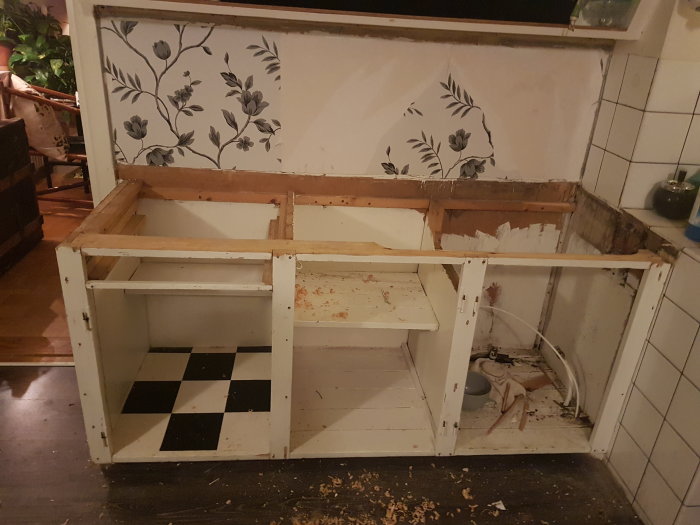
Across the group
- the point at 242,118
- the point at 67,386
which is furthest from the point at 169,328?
the point at 242,118

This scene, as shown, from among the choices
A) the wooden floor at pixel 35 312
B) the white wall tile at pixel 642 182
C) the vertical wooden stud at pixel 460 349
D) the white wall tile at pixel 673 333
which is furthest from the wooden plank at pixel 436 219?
the wooden floor at pixel 35 312

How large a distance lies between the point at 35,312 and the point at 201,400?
109 cm

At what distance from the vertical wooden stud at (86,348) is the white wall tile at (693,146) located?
183 centimetres

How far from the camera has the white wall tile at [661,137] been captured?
5.51 feet

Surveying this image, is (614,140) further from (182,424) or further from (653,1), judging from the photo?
(182,424)

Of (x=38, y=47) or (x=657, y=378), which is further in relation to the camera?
(x=38, y=47)

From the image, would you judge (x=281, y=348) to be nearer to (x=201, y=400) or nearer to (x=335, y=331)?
(x=201, y=400)

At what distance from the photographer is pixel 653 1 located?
5.32 feet

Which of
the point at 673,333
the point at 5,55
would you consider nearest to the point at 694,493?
the point at 673,333

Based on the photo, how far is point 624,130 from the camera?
1769mm

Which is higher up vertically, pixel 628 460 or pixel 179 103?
pixel 179 103

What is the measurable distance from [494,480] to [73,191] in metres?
3.70

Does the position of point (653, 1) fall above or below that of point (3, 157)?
above

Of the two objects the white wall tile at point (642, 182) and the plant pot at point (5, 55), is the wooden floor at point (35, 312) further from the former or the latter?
the white wall tile at point (642, 182)
